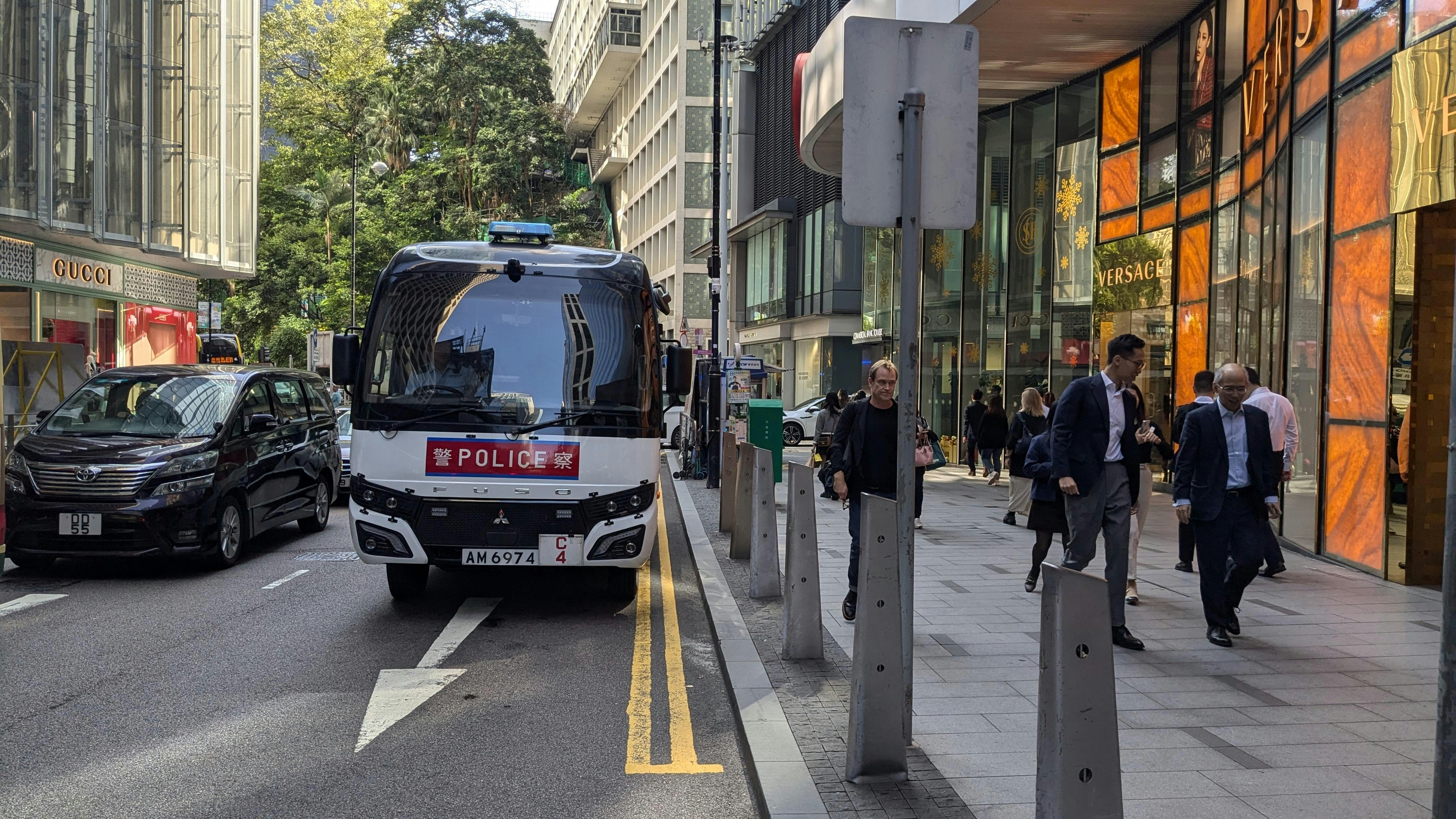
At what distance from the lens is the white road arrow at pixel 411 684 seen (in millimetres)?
5750

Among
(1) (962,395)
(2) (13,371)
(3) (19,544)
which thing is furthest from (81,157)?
(1) (962,395)

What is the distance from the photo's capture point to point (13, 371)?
1520 centimetres

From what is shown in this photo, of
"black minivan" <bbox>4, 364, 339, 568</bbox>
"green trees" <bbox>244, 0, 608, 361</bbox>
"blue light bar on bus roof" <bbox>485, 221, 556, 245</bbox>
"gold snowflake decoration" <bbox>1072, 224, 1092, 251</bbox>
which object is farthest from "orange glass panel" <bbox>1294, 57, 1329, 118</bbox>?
"green trees" <bbox>244, 0, 608, 361</bbox>

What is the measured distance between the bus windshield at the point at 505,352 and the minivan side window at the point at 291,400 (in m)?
3.92

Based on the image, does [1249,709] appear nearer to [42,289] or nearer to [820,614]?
[820,614]

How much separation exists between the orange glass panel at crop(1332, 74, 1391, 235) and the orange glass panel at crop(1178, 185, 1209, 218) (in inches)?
219

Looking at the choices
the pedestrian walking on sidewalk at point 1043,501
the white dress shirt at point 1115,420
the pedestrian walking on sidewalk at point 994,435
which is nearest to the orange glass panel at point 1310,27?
the pedestrian walking on sidewalk at point 1043,501

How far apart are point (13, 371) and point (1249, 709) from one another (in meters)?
15.1

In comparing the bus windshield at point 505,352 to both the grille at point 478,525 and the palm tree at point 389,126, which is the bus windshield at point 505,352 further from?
the palm tree at point 389,126

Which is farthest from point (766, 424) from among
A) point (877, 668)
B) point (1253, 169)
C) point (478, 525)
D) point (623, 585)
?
point (877, 668)

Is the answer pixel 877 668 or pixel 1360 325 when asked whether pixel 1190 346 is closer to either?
pixel 1360 325

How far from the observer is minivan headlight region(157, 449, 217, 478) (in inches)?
384

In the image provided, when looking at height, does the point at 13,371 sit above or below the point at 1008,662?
above

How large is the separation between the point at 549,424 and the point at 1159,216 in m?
12.7
